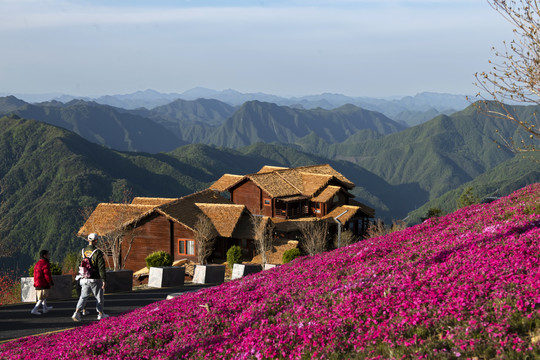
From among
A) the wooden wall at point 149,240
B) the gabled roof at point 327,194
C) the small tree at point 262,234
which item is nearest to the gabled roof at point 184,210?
the wooden wall at point 149,240

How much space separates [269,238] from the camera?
61.7 metres

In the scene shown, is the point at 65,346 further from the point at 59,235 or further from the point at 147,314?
the point at 59,235

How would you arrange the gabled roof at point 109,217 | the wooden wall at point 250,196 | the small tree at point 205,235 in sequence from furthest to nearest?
1. the wooden wall at point 250,196
2. the gabled roof at point 109,217
3. the small tree at point 205,235

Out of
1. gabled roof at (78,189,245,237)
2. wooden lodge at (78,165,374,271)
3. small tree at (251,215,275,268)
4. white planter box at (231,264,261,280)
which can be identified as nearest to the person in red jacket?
white planter box at (231,264,261,280)

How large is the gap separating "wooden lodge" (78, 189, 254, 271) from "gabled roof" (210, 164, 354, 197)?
17790mm

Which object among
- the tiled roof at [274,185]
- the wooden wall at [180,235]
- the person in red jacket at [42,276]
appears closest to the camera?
the person in red jacket at [42,276]

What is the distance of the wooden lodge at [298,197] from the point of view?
256 feet

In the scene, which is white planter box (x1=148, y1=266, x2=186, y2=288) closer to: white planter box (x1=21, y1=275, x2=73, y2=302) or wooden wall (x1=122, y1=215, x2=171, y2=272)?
white planter box (x1=21, y1=275, x2=73, y2=302)

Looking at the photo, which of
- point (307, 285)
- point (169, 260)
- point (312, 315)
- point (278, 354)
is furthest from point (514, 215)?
point (169, 260)

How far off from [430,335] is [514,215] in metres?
9.28

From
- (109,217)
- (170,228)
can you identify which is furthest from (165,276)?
(109,217)

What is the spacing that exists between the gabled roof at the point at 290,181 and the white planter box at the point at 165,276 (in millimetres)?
49548

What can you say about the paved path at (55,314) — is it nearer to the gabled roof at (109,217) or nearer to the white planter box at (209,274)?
the white planter box at (209,274)

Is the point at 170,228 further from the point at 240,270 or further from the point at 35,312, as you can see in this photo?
the point at 35,312
